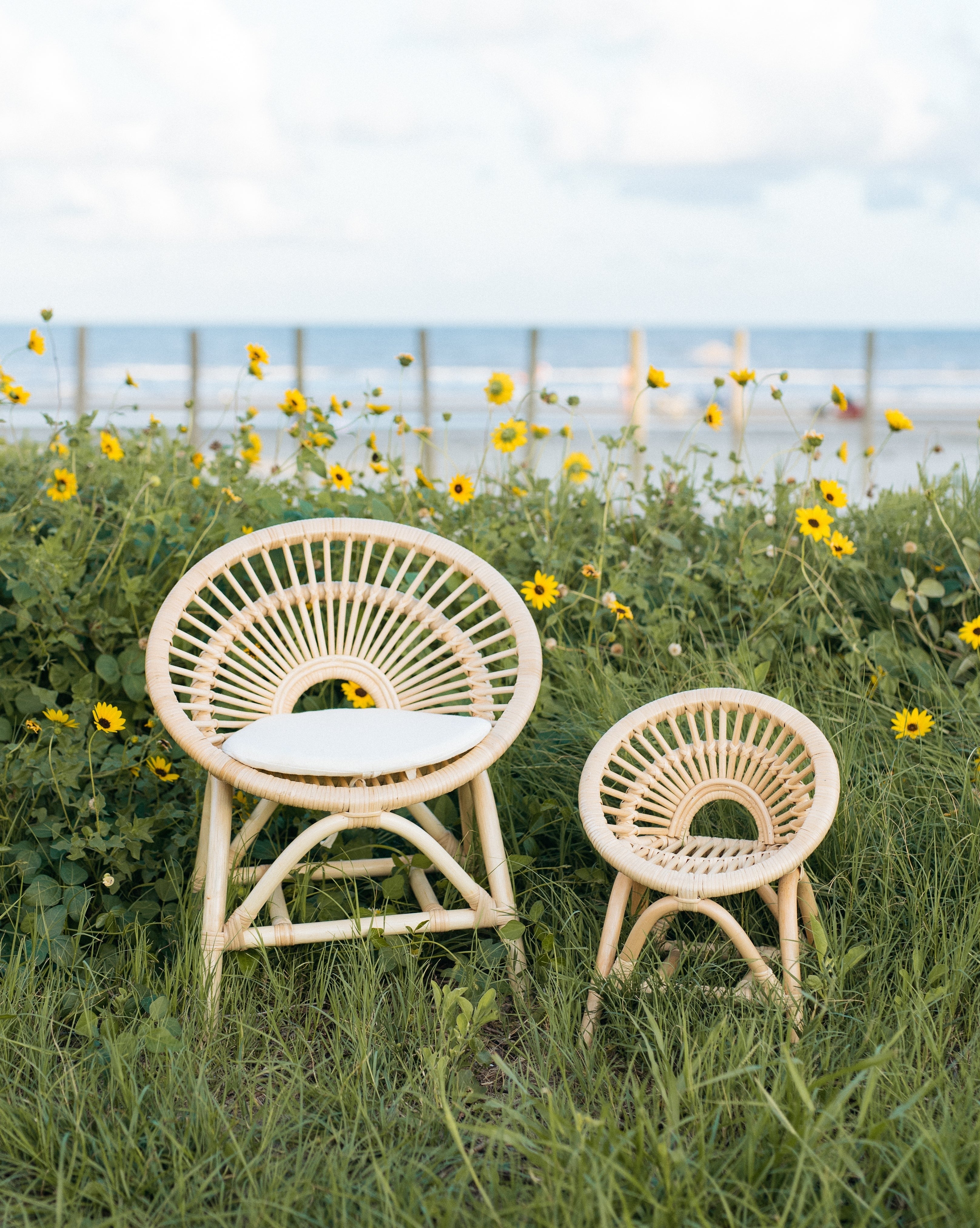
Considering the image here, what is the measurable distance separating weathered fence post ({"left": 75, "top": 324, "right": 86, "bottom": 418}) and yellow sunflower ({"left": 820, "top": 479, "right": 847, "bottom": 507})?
7408 mm

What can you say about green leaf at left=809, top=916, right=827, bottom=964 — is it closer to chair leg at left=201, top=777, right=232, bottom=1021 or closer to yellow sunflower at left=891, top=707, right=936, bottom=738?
yellow sunflower at left=891, top=707, right=936, bottom=738

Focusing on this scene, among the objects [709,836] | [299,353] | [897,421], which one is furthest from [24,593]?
[299,353]

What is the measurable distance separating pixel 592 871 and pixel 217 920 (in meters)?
0.67

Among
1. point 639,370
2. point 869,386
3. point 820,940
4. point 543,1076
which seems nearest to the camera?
point 543,1076

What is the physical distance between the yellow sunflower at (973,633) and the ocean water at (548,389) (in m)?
0.58

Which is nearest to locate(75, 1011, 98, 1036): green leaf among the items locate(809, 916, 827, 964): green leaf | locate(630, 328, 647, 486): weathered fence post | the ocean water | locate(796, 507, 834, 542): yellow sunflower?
locate(809, 916, 827, 964): green leaf

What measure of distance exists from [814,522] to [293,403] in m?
1.27

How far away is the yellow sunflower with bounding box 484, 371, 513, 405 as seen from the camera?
233 cm

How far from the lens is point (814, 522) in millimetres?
2162

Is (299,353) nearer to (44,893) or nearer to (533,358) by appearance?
(533,358)

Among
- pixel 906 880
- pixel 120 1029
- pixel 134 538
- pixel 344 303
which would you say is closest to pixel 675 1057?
pixel 906 880

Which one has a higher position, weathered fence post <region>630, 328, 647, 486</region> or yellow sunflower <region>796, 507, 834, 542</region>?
weathered fence post <region>630, 328, 647, 486</region>

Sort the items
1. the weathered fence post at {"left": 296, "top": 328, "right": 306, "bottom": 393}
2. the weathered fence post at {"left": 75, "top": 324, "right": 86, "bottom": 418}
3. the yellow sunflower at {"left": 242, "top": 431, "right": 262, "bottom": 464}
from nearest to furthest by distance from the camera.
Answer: the yellow sunflower at {"left": 242, "top": 431, "right": 262, "bottom": 464} < the weathered fence post at {"left": 296, "top": 328, "right": 306, "bottom": 393} < the weathered fence post at {"left": 75, "top": 324, "right": 86, "bottom": 418}

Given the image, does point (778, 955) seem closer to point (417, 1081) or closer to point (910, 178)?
point (417, 1081)
